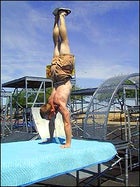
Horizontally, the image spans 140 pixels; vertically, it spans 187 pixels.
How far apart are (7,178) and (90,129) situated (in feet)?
15.0

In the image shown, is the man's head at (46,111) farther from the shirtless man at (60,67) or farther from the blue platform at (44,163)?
the blue platform at (44,163)

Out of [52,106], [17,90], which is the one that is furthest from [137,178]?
[17,90]

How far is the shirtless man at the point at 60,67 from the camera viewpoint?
3.53 m

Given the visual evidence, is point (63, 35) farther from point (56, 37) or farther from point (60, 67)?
point (60, 67)

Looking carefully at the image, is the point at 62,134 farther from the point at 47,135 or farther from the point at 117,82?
the point at 117,82

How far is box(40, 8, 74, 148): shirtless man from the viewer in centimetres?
353

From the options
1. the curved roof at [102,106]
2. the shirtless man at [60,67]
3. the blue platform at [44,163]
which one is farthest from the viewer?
the curved roof at [102,106]

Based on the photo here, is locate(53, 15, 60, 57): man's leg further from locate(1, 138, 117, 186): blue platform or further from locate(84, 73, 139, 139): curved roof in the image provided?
locate(84, 73, 139, 139): curved roof

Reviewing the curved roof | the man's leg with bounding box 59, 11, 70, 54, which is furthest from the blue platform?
the curved roof

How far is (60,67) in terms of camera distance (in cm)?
357

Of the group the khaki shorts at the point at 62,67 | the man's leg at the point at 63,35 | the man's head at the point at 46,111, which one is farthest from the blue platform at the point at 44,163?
the man's leg at the point at 63,35

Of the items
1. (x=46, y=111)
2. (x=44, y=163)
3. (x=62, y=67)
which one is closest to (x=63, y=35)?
(x=62, y=67)

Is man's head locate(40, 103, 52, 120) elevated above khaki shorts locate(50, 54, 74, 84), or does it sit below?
below

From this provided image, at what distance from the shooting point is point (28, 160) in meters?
2.47
